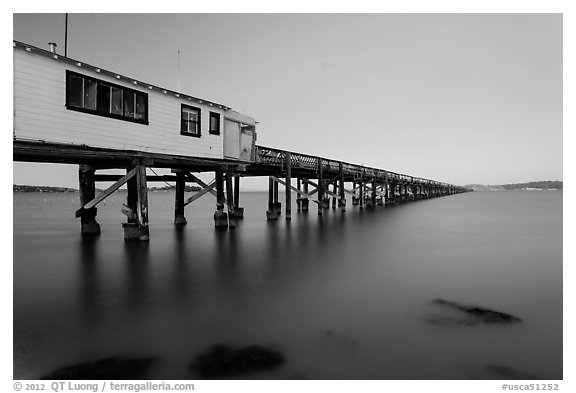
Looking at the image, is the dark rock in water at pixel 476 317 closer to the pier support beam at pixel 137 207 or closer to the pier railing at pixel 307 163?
the pier support beam at pixel 137 207

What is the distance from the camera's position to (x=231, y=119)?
19.5 m

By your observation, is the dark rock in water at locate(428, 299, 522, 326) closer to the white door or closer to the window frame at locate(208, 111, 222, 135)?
the window frame at locate(208, 111, 222, 135)

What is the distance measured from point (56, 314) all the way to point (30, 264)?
7.27 m

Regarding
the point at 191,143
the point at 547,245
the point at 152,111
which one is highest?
the point at 152,111

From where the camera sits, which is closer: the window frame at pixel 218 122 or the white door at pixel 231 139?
the window frame at pixel 218 122

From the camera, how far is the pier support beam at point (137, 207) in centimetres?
1450

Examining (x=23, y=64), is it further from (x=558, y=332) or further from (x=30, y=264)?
(x=558, y=332)

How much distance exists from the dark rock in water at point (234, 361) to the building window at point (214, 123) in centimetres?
1432

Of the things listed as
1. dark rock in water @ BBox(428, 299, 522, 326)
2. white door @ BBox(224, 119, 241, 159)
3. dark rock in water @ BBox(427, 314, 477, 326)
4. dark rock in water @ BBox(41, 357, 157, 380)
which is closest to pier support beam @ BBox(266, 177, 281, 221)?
white door @ BBox(224, 119, 241, 159)

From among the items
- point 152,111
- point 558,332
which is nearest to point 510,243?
point 558,332

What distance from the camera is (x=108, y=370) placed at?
489 centimetres

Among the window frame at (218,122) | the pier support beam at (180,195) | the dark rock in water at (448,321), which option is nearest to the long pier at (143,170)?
the pier support beam at (180,195)

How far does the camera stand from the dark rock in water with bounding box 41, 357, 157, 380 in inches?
188

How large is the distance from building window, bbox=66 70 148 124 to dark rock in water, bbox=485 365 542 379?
45.7ft
